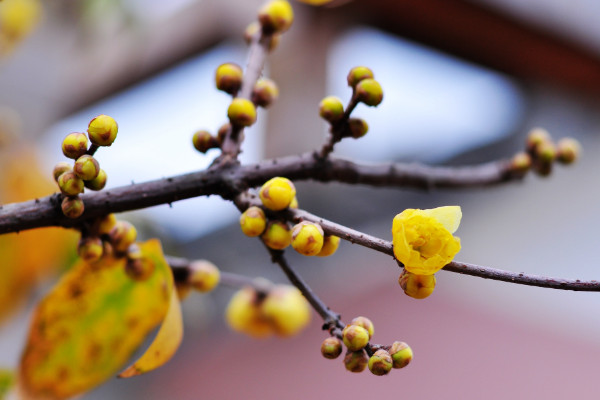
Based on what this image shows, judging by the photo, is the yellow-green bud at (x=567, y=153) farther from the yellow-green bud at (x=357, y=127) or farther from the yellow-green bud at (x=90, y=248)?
the yellow-green bud at (x=90, y=248)

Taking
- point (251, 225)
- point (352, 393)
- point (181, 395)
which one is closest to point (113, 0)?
point (251, 225)

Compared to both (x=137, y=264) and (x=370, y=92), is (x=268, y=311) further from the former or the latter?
(x=370, y=92)

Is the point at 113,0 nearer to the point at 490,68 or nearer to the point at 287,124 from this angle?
the point at 287,124

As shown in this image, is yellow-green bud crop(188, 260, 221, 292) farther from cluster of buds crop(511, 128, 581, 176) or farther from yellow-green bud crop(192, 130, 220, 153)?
cluster of buds crop(511, 128, 581, 176)

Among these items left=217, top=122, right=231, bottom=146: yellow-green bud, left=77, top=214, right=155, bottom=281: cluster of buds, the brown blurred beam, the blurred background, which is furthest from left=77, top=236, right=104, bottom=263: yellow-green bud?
the brown blurred beam

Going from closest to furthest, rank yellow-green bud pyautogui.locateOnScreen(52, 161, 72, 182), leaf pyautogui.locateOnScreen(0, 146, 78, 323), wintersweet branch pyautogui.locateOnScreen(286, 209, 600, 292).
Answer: wintersweet branch pyautogui.locateOnScreen(286, 209, 600, 292) → yellow-green bud pyautogui.locateOnScreen(52, 161, 72, 182) → leaf pyautogui.locateOnScreen(0, 146, 78, 323)

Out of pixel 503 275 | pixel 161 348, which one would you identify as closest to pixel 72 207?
pixel 161 348
